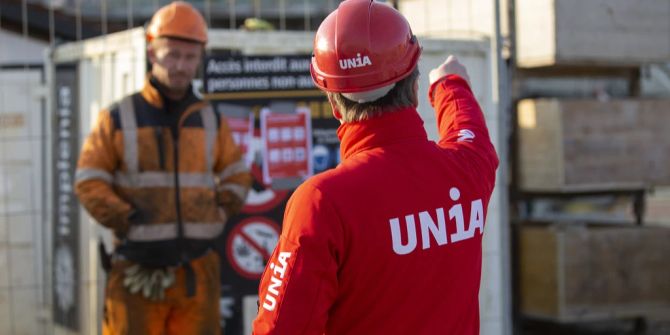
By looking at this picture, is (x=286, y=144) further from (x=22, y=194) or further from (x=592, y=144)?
(x=592, y=144)

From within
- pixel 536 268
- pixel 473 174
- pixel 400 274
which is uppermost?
pixel 473 174

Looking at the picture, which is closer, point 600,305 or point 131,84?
point 131,84

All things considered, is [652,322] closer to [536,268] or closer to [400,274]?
[536,268]

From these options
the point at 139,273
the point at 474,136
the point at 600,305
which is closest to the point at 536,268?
the point at 600,305

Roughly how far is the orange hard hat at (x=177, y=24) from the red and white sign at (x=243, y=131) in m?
1.09

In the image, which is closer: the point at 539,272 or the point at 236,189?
the point at 236,189

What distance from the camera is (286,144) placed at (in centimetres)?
616

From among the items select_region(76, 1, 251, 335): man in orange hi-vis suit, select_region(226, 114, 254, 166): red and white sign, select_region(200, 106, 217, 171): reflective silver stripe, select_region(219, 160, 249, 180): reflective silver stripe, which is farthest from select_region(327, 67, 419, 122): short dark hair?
select_region(226, 114, 254, 166): red and white sign

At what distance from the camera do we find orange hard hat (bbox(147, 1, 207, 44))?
4973 mm

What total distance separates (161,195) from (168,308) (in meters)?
0.49

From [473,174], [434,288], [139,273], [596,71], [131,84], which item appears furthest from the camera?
[596,71]

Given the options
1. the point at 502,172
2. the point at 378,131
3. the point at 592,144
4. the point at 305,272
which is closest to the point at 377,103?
the point at 378,131

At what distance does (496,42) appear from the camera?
6316 millimetres

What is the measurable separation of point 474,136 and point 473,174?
259 mm
